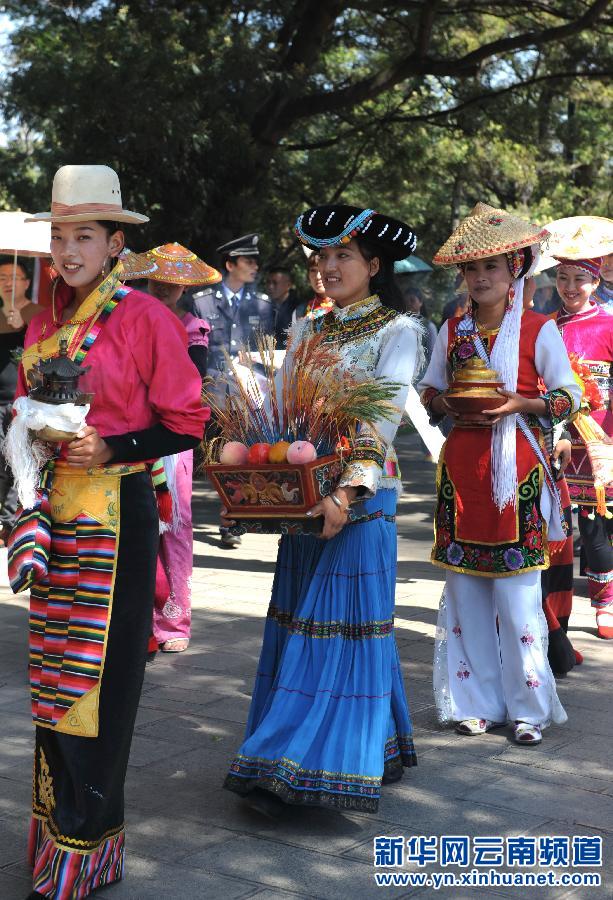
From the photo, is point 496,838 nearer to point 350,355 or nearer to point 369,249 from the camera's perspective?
point 350,355

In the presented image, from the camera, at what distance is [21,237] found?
727 centimetres

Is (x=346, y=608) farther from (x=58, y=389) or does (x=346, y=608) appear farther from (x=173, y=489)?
(x=173, y=489)

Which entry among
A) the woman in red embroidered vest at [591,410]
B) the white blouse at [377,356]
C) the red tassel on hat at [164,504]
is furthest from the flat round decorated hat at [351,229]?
the woman in red embroidered vest at [591,410]

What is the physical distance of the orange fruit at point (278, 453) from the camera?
13.3ft

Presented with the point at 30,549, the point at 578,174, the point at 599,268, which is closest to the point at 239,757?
the point at 30,549

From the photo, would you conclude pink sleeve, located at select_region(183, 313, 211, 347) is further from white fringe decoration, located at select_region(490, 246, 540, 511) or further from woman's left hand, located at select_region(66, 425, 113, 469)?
woman's left hand, located at select_region(66, 425, 113, 469)

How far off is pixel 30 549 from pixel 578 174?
90.9 feet

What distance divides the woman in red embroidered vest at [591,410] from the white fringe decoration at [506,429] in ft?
4.53

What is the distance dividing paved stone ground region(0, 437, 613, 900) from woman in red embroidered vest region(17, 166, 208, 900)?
0.76 feet

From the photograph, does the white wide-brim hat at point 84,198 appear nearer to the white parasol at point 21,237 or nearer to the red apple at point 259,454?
the red apple at point 259,454

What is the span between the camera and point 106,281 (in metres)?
3.69

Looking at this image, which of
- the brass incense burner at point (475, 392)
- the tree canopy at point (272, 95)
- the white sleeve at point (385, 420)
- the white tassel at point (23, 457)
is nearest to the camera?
the white tassel at point (23, 457)

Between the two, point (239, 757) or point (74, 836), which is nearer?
point (74, 836)

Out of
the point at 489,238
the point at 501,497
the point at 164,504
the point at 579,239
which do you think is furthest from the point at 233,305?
the point at 164,504
